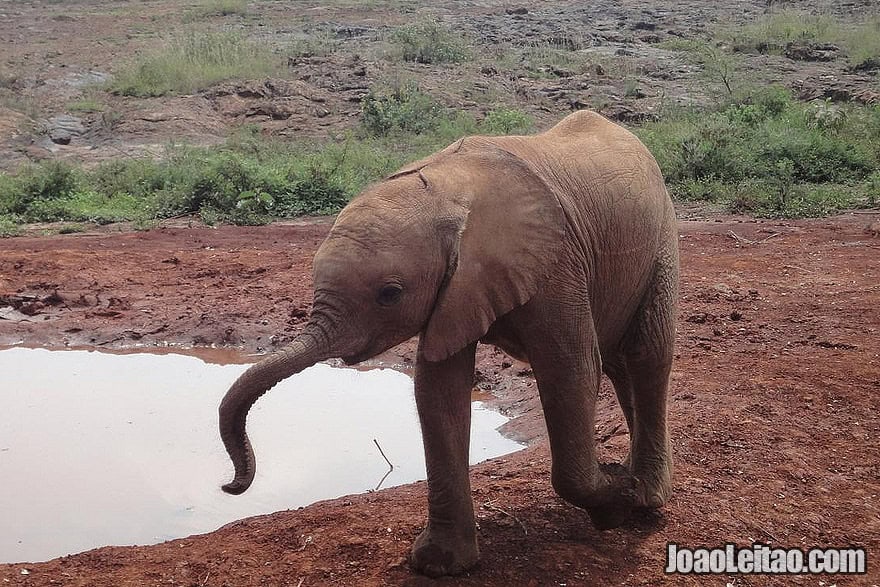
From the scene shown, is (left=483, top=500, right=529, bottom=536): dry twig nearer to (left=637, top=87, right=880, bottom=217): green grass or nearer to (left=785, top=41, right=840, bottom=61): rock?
(left=637, top=87, right=880, bottom=217): green grass

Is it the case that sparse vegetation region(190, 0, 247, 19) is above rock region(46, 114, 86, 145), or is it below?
above

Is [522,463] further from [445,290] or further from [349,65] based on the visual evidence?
[349,65]

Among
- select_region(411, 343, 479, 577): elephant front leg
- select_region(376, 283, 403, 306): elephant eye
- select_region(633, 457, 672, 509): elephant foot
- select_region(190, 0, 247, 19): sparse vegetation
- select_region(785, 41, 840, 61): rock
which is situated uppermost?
select_region(376, 283, 403, 306): elephant eye

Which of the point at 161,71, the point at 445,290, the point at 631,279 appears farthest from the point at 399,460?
the point at 161,71

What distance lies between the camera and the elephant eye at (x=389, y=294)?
320 cm

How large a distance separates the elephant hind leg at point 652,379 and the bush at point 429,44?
20.2 meters

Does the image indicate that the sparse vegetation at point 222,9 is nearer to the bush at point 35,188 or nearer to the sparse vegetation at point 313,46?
the sparse vegetation at point 313,46

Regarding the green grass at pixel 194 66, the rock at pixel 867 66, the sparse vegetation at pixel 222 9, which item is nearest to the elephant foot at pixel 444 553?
the green grass at pixel 194 66

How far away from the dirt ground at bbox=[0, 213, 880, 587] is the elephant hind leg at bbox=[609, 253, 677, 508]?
7.8 inches

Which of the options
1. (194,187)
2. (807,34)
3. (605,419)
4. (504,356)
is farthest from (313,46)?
(605,419)

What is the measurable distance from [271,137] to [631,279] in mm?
15921

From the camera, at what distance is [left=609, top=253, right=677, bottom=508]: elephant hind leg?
4.16 meters

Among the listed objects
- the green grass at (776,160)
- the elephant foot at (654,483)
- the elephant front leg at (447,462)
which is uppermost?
the elephant front leg at (447,462)

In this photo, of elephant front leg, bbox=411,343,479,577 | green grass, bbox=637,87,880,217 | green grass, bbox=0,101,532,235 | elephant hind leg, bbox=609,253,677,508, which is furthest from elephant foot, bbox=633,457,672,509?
green grass, bbox=0,101,532,235
